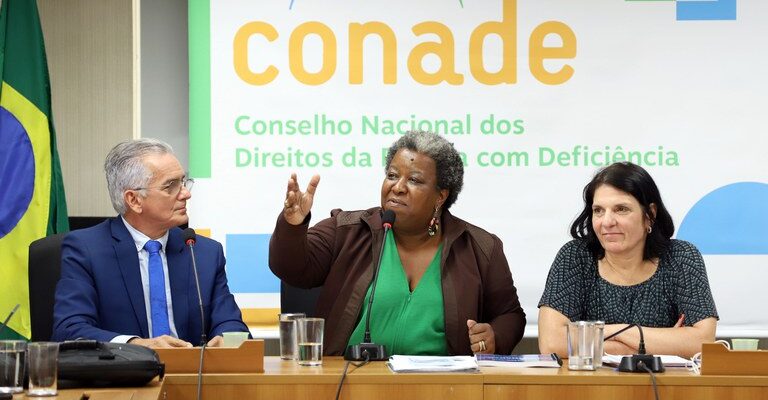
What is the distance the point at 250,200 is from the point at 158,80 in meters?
0.72

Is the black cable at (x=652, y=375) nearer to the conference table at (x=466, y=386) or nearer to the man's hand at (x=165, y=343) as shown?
the conference table at (x=466, y=386)

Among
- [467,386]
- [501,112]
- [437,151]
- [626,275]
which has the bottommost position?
[467,386]

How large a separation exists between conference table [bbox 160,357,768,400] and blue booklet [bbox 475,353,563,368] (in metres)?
0.15

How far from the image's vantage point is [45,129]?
160 inches

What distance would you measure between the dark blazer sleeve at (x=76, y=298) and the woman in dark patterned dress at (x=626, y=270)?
1.32m

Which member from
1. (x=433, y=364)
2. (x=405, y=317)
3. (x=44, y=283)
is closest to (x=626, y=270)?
(x=405, y=317)

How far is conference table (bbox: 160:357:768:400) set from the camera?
2.44 metres

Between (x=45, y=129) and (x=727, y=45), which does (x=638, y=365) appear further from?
(x=45, y=129)

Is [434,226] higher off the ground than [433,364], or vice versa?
[434,226]

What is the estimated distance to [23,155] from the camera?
13.2ft

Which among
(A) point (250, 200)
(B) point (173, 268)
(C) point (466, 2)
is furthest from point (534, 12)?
(B) point (173, 268)

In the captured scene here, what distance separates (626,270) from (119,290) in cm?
158

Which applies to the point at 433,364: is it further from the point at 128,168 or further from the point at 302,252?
the point at 128,168

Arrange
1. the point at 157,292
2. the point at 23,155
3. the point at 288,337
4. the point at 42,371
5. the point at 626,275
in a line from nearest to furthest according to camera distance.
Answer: the point at 42,371
the point at 288,337
the point at 157,292
the point at 626,275
the point at 23,155
